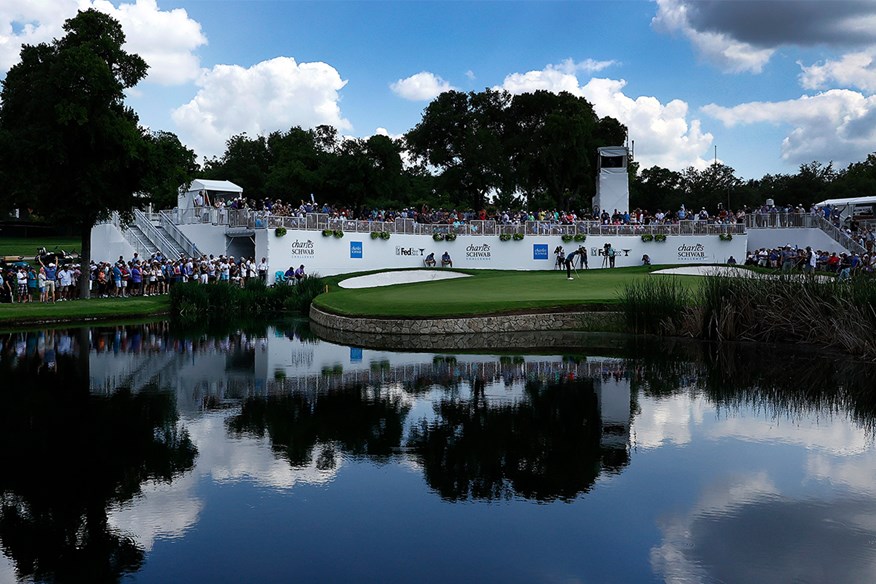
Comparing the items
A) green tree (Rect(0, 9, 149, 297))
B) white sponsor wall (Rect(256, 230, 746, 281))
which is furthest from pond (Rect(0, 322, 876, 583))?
white sponsor wall (Rect(256, 230, 746, 281))

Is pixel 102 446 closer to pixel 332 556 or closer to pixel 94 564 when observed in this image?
pixel 94 564

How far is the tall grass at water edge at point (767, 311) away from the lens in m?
18.4

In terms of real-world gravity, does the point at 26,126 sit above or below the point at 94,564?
above

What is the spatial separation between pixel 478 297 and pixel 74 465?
1985 cm

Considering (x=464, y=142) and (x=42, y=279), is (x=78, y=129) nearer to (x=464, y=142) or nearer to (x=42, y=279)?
(x=42, y=279)

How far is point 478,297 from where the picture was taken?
2855cm

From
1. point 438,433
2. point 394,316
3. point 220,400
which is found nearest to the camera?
point 438,433

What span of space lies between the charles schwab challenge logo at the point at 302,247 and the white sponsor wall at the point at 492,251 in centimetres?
5

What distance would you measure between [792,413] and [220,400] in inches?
376

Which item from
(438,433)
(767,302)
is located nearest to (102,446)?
(438,433)

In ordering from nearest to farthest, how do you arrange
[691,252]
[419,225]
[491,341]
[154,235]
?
[491,341], [154,235], [419,225], [691,252]

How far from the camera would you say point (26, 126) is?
102ft

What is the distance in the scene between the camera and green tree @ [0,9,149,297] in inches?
1185

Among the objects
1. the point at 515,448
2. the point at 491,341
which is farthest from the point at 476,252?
the point at 515,448
